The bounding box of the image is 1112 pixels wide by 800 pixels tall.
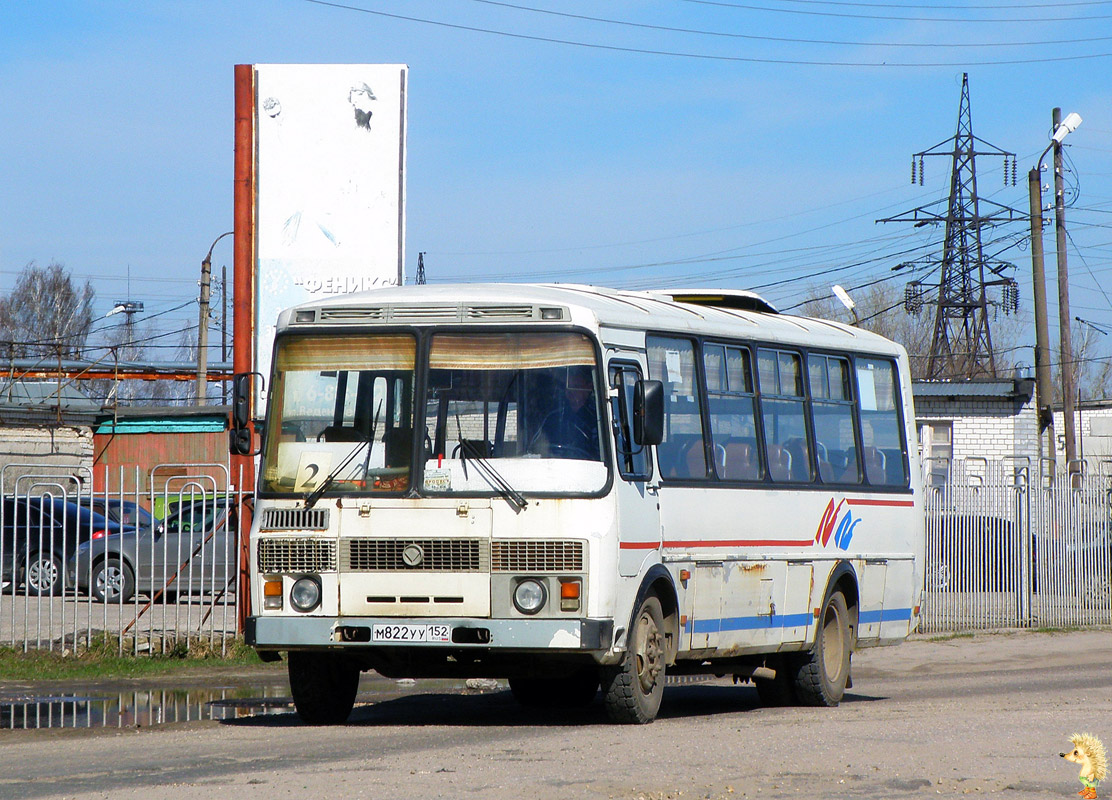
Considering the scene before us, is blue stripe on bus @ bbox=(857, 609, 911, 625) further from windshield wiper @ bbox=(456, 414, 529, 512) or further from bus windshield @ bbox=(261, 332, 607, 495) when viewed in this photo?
windshield wiper @ bbox=(456, 414, 529, 512)

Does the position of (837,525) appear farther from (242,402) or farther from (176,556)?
(176,556)

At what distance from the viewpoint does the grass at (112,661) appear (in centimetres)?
1440

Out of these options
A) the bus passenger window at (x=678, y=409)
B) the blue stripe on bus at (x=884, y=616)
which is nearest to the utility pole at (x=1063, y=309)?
the blue stripe on bus at (x=884, y=616)

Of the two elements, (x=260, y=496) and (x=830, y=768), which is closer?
(x=830, y=768)

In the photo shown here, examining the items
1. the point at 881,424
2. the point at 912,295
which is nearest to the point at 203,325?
the point at 912,295

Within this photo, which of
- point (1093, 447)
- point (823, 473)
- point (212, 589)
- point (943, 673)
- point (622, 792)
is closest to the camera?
point (622, 792)

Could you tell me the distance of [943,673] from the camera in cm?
1694

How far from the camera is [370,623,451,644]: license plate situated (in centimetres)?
982

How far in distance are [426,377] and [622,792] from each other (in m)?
3.52

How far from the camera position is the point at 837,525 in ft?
42.9

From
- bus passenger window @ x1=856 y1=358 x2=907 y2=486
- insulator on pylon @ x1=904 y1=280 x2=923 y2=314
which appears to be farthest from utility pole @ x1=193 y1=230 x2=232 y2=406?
bus passenger window @ x1=856 y1=358 x2=907 y2=486

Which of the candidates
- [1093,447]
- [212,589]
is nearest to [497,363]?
[212,589]

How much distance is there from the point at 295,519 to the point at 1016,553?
47.6ft

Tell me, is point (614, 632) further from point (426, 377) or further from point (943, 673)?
point (943, 673)
